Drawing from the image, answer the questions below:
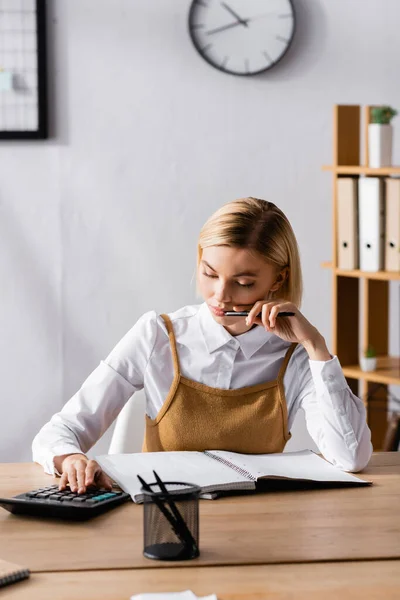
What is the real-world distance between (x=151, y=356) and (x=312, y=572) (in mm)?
760

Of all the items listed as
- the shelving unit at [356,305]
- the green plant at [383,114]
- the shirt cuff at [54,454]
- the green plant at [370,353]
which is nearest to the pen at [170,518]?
the shirt cuff at [54,454]

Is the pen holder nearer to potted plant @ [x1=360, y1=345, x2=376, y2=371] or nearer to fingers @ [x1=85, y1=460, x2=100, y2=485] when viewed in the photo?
fingers @ [x1=85, y1=460, x2=100, y2=485]

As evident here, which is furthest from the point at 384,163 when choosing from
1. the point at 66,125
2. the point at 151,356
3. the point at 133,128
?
the point at 151,356

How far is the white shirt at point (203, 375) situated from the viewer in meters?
1.74

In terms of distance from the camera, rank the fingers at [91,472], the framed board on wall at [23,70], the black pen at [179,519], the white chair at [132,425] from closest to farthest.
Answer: the black pen at [179,519] → the fingers at [91,472] → the white chair at [132,425] → the framed board on wall at [23,70]

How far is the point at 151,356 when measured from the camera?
184cm

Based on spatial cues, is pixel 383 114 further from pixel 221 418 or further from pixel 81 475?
pixel 81 475

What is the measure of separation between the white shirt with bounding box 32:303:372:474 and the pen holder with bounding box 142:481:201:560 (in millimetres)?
534

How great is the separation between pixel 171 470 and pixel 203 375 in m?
0.32

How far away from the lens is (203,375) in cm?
182

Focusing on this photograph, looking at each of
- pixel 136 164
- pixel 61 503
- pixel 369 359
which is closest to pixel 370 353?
pixel 369 359

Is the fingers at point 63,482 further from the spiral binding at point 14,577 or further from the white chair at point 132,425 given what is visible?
the white chair at point 132,425

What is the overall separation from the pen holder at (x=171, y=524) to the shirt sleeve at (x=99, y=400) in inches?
16.8

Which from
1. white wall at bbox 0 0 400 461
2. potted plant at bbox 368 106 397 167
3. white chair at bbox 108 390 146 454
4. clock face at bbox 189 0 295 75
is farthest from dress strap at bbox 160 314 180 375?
clock face at bbox 189 0 295 75
